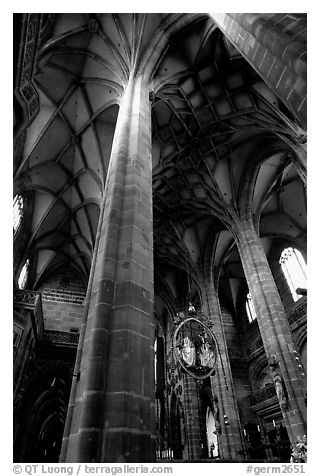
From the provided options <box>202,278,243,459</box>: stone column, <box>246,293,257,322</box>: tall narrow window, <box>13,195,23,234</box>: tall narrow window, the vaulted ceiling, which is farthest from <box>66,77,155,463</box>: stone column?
<box>246,293,257,322</box>: tall narrow window

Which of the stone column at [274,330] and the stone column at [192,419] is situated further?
the stone column at [192,419]

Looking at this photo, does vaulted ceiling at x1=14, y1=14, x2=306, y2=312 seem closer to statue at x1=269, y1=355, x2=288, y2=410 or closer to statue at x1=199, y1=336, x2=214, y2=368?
statue at x1=199, y1=336, x2=214, y2=368

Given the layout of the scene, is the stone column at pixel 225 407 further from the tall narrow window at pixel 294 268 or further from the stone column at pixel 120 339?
the stone column at pixel 120 339

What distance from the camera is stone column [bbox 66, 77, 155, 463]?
3.50 meters

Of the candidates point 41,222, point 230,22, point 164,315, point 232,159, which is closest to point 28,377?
point 41,222

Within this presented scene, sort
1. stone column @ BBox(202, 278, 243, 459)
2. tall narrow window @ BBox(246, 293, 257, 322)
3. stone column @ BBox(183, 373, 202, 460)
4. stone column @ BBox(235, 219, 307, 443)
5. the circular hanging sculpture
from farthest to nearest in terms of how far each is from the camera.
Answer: tall narrow window @ BBox(246, 293, 257, 322) < stone column @ BBox(183, 373, 202, 460) < stone column @ BBox(202, 278, 243, 459) < the circular hanging sculpture < stone column @ BBox(235, 219, 307, 443)

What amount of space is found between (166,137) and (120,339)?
12432 millimetres

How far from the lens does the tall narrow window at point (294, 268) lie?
1706 cm

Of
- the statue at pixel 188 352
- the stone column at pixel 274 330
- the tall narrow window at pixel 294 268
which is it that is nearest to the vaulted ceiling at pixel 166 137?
the tall narrow window at pixel 294 268

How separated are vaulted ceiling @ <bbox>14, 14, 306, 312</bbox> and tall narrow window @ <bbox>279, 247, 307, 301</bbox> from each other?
1297 mm

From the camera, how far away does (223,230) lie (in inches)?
747

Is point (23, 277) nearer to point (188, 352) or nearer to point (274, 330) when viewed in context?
point (188, 352)

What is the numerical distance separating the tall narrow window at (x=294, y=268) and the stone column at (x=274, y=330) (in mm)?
5125

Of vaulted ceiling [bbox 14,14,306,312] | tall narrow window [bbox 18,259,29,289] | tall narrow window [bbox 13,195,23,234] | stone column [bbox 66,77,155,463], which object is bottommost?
stone column [bbox 66,77,155,463]
